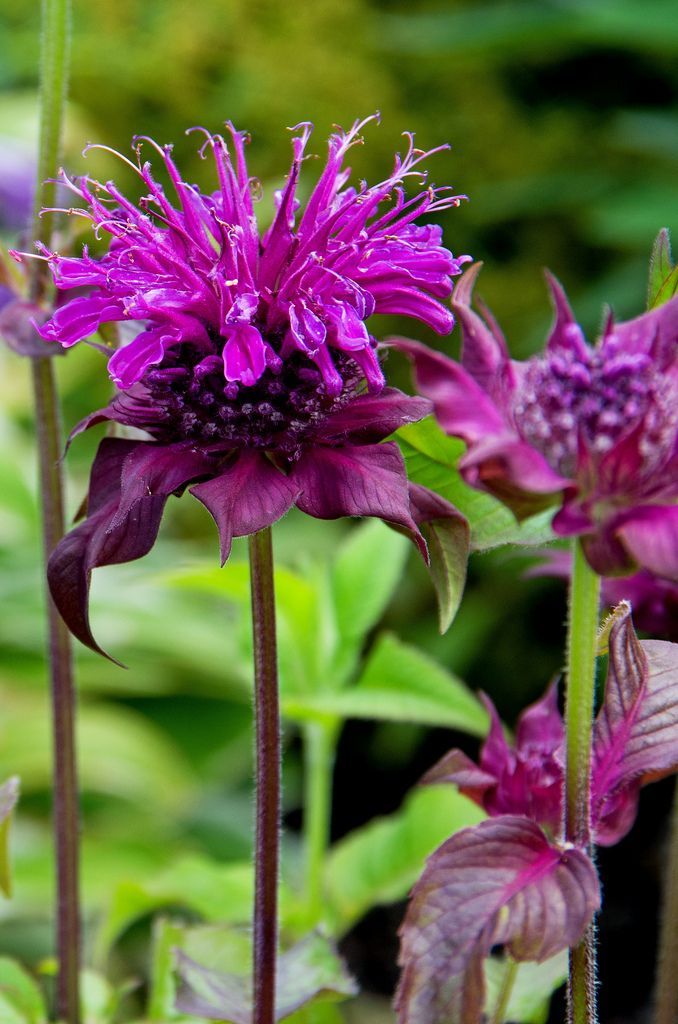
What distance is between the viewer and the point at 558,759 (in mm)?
477

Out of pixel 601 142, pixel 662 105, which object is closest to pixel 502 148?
pixel 601 142

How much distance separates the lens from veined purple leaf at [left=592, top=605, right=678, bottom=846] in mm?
445

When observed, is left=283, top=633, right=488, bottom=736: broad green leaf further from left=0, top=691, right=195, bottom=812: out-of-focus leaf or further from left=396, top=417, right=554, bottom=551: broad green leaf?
left=0, top=691, right=195, bottom=812: out-of-focus leaf

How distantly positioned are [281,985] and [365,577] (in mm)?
351

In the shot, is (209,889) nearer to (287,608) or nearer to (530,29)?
(287,608)

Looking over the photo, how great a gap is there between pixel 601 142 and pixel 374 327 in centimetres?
53

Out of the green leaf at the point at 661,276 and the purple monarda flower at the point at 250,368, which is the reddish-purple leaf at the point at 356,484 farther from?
the green leaf at the point at 661,276

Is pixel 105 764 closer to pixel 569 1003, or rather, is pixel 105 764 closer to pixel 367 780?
pixel 367 780

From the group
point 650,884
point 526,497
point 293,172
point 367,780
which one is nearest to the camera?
point 526,497

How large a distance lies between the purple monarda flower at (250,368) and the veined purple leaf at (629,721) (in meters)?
0.09

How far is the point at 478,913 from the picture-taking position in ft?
1.27

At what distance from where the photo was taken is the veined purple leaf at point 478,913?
376mm

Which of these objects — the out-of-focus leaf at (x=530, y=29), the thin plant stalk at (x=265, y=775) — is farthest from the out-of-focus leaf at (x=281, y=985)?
the out-of-focus leaf at (x=530, y=29)

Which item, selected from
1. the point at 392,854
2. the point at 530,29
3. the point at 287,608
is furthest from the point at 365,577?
the point at 530,29
